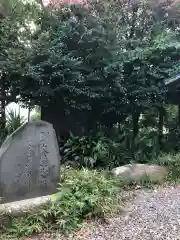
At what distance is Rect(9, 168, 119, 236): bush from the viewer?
14.5ft

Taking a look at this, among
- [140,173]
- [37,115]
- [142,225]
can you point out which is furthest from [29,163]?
[37,115]

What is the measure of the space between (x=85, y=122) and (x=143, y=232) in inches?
222

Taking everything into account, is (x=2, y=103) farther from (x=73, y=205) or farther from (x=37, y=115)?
(x=73, y=205)

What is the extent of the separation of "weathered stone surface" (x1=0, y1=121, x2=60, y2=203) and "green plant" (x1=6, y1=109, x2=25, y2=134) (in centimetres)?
373

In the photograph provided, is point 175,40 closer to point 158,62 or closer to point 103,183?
point 158,62

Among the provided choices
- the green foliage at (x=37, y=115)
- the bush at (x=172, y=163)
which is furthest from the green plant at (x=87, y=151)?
the green foliage at (x=37, y=115)

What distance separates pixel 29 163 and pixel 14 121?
392cm

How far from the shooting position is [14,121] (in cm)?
872

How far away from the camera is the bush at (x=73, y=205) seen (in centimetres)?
442

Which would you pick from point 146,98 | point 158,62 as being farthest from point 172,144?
point 158,62

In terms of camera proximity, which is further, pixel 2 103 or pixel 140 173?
pixel 2 103

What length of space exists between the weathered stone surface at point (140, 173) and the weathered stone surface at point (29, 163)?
1841mm

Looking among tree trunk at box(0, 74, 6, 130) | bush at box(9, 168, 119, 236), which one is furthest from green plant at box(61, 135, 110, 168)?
tree trunk at box(0, 74, 6, 130)

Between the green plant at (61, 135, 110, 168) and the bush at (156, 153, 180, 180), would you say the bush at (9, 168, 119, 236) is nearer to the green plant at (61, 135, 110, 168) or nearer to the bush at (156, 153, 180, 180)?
the green plant at (61, 135, 110, 168)
